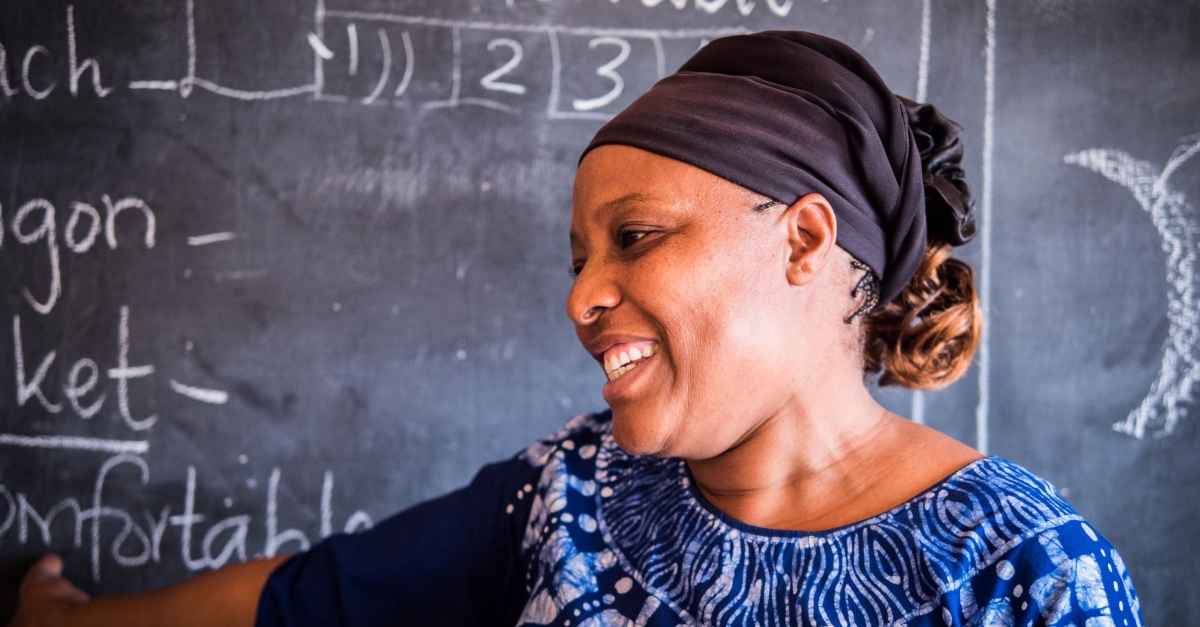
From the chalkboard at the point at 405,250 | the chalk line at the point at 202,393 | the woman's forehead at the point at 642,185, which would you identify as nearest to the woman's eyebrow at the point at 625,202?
the woman's forehead at the point at 642,185

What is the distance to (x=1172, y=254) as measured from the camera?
1.48m

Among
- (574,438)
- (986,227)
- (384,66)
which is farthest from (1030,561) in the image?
(384,66)

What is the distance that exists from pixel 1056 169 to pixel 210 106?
1440 millimetres

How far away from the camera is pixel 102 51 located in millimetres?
1374

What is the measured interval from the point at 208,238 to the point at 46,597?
606 millimetres

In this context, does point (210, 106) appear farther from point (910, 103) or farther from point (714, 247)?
point (910, 103)

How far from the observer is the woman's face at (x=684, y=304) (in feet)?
2.73

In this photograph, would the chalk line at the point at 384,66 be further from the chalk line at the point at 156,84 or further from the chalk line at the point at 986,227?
the chalk line at the point at 986,227

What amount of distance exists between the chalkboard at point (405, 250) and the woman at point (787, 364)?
54 cm

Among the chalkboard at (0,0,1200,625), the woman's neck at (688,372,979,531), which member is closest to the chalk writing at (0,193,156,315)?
the chalkboard at (0,0,1200,625)

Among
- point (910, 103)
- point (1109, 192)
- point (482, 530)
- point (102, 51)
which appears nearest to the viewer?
point (910, 103)

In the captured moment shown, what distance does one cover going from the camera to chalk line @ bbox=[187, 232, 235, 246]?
140 centimetres

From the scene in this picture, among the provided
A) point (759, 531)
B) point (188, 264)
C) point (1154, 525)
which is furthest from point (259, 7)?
point (1154, 525)

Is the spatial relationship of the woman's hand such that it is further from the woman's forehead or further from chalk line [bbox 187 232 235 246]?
the woman's forehead
